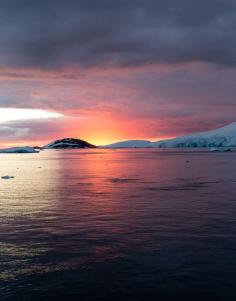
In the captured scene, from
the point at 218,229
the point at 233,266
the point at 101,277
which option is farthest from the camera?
the point at 218,229

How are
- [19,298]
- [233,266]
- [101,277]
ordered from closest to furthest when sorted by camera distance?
[19,298]
[101,277]
[233,266]

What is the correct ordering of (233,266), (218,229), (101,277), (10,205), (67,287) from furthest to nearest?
(10,205), (218,229), (233,266), (101,277), (67,287)

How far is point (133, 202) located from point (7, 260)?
18428 millimetres

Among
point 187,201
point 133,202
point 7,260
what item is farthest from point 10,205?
point 7,260

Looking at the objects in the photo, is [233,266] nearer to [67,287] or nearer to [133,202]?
[67,287]

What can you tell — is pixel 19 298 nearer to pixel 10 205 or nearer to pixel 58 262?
pixel 58 262

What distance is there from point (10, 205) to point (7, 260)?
1696 cm

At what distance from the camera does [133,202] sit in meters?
34.9

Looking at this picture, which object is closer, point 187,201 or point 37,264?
point 37,264

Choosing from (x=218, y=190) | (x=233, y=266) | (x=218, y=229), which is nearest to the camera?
(x=233, y=266)

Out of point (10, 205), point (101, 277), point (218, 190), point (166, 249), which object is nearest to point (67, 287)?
point (101, 277)

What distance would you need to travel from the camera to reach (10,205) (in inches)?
1334

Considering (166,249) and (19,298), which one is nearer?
(19,298)

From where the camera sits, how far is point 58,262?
17.4 m
